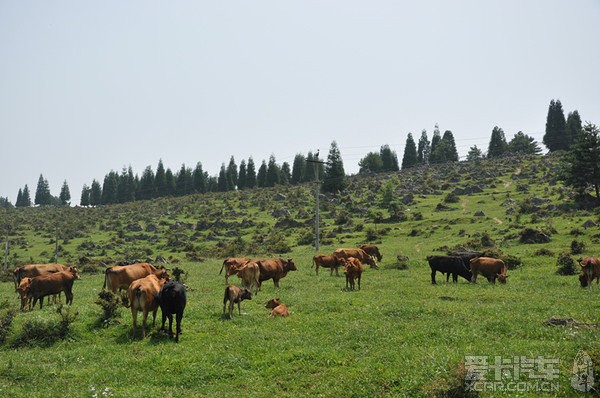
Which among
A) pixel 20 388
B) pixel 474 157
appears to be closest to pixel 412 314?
pixel 20 388

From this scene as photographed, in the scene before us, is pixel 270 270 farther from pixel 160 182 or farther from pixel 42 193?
pixel 42 193

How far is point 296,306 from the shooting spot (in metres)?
19.9

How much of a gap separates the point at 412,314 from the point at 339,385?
7272 mm

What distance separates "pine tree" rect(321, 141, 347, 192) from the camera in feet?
323

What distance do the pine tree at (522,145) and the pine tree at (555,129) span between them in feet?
11.4

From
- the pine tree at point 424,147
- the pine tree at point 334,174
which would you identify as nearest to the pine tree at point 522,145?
the pine tree at point 424,147

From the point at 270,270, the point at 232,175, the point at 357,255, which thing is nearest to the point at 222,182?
the point at 232,175

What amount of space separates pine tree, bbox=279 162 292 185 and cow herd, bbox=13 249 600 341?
334 ft

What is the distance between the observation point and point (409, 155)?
143500 millimetres

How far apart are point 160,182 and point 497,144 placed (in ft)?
383

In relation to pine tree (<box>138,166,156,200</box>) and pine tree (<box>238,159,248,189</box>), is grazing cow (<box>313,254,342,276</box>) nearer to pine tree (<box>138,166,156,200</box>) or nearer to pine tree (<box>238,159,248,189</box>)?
pine tree (<box>238,159,248,189</box>)

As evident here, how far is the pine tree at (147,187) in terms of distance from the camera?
144 metres

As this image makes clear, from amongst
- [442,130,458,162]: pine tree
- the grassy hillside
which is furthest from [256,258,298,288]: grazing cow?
[442,130,458,162]: pine tree

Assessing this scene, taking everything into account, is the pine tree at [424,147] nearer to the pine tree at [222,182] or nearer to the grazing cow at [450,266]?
the pine tree at [222,182]
